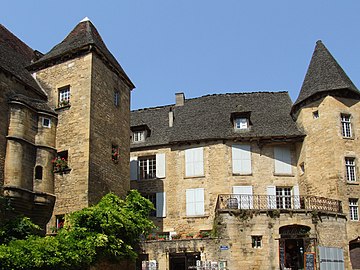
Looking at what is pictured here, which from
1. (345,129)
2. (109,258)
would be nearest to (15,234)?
(109,258)

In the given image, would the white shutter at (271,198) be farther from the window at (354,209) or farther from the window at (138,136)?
the window at (138,136)

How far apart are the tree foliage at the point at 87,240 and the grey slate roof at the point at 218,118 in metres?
6.87

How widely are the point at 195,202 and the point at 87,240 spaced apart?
940 centimetres

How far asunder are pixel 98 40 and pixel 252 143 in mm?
9915

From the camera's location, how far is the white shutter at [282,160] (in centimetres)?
2647

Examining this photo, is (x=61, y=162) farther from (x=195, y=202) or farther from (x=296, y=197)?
(x=296, y=197)

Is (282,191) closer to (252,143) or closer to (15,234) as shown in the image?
(252,143)

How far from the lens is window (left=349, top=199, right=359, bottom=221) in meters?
23.5

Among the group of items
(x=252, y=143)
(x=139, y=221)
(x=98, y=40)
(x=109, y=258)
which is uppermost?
(x=98, y=40)

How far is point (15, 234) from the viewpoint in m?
17.3

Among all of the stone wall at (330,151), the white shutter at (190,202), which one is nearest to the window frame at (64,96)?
the white shutter at (190,202)

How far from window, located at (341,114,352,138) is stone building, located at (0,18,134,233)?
10954 millimetres

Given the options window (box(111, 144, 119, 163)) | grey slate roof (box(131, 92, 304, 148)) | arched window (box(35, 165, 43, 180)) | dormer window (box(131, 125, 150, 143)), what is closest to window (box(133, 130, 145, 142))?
dormer window (box(131, 125, 150, 143))

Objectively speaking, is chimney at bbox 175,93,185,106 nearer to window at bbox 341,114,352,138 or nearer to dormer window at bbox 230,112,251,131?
dormer window at bbox 230,112,251,131
